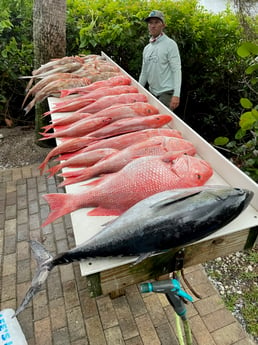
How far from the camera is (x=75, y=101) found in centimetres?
290

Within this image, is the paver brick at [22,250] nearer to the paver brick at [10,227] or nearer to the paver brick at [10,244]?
the paver brick at [10,244]

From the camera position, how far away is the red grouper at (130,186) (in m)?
1.48

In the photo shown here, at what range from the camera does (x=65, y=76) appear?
3.58 metres

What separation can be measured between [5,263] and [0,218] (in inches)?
33.6

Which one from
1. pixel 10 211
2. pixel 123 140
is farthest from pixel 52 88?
pixel 10 211

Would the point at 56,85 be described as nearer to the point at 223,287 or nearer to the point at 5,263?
the point at 5,263

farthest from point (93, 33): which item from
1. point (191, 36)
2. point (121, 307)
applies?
point (121, 307)

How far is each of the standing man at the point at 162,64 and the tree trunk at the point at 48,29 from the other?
5.01 feet

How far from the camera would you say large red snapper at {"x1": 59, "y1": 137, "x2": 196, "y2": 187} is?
5.85 ft

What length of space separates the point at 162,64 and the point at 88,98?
1.97 metres

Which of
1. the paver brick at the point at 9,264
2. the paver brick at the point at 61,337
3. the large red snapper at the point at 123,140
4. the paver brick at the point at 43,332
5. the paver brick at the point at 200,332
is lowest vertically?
the paver brick at the point at 9,264

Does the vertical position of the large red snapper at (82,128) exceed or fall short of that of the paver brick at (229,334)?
it exceeds it

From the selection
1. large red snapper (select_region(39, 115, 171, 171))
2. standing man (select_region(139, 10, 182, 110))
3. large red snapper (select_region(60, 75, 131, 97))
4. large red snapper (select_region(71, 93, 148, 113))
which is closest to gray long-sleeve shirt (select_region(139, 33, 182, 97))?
standing man (select_region(139, 10, 182, 110))

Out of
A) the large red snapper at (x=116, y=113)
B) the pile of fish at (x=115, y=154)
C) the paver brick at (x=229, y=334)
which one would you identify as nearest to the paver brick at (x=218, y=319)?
the paver brick at (x=229, y=334)
